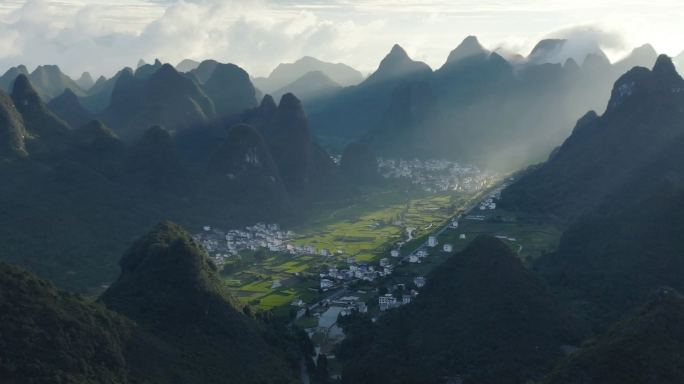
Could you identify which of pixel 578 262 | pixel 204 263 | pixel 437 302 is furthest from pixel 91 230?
pixel 578 262

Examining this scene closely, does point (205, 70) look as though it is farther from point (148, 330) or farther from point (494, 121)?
point (148, 330)

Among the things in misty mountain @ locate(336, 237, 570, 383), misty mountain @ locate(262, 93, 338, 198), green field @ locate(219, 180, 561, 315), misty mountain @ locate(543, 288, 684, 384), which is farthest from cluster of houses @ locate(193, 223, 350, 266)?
misty mountain @ locate(543, 288, 684, 384)

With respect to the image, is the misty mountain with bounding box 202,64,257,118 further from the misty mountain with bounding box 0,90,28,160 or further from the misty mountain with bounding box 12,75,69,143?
the misty mountain with bounding box 0,90,28,160

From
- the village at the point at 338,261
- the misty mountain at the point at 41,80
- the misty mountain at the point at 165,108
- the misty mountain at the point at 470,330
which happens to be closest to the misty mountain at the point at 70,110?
the misty mountain at the point at 165,108

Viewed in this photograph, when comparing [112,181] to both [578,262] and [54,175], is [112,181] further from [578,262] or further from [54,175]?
[578,262]

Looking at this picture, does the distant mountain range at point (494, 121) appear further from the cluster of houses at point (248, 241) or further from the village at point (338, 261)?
the cluster of houses at point (248, 241)

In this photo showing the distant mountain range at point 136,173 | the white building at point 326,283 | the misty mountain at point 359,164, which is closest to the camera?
the white building at point 326,283
